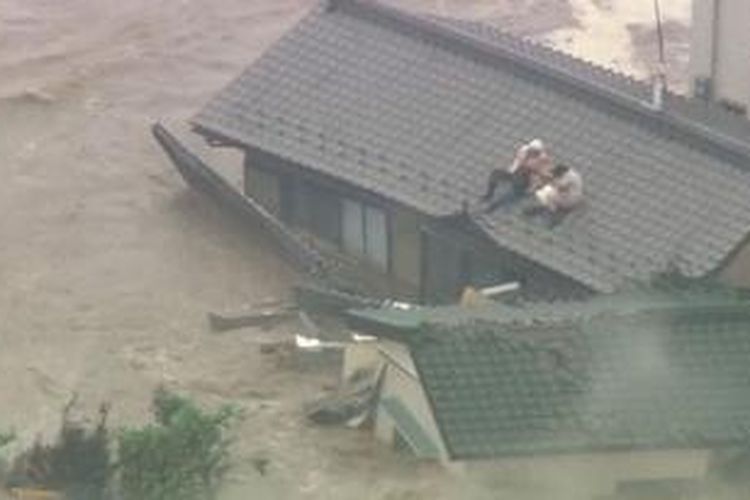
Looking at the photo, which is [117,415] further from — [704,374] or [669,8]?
[669,8]

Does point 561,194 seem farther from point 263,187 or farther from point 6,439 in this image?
point 6,439

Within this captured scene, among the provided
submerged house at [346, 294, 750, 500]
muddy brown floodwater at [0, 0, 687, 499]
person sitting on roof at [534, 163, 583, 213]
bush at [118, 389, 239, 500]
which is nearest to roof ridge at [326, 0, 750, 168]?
person sitting on roof at [534, 163, 583, 213]

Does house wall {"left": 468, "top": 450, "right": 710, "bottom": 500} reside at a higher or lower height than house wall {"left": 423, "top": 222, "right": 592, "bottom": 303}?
higher

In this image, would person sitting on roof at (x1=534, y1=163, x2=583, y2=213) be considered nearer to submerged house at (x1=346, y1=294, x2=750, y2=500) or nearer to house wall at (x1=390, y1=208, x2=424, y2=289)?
house wall at (x1=390, y1=208, x2=424, y2=289)

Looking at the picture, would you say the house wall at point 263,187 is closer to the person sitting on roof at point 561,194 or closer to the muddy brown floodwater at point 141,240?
the muddy brown floodwater at point 141,240

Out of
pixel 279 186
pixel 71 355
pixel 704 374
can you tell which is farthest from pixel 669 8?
pixel 704 374
